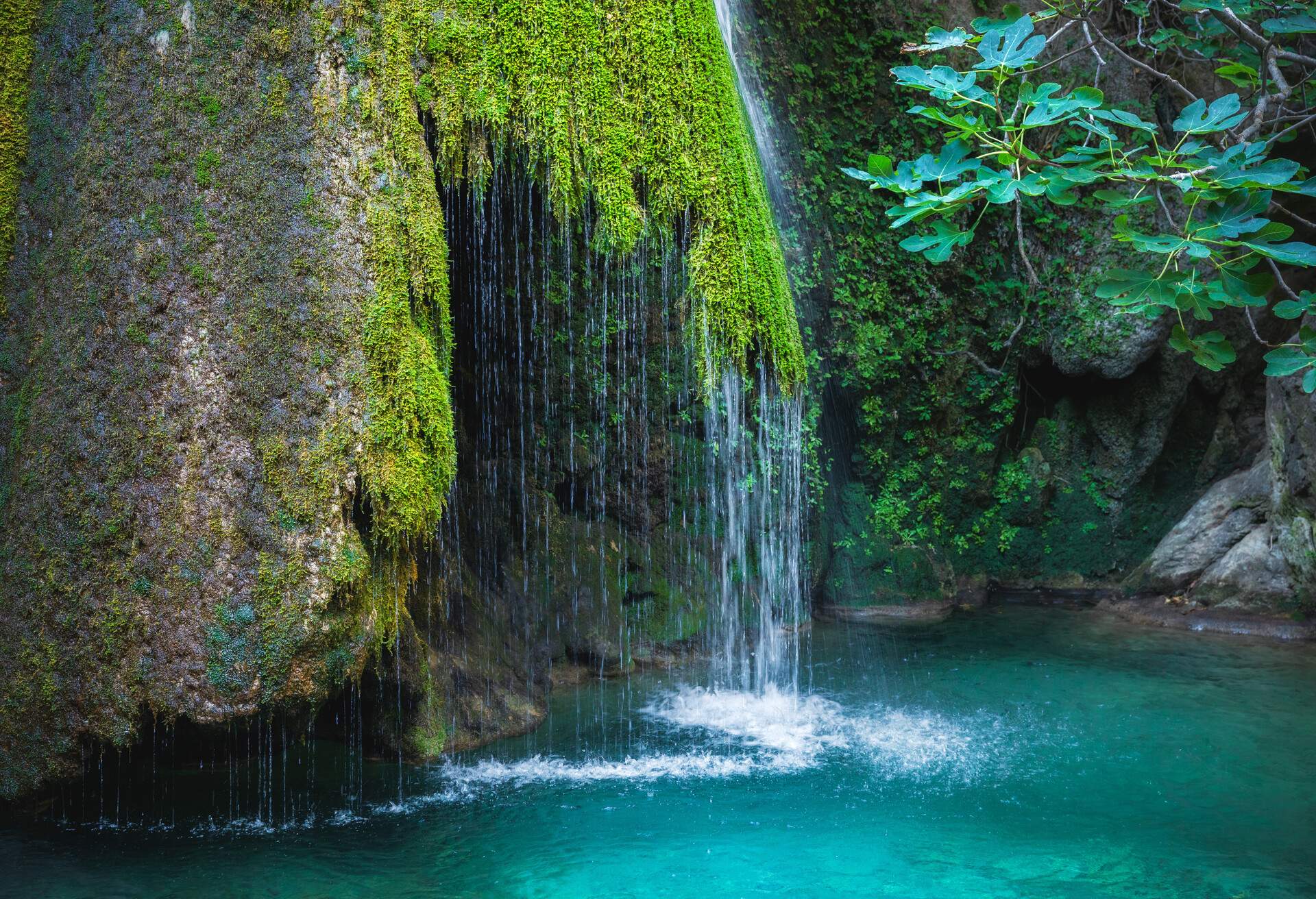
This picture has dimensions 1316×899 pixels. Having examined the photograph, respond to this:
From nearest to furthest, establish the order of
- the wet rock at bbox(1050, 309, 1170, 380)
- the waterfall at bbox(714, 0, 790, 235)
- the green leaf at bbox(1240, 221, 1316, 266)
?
the green leaf at bbox(1240, 221, 1316, 266), the waterfall at bbox(714, 0, 790, 235), the wet rock at bbox(1050, 309, 1170, 380)

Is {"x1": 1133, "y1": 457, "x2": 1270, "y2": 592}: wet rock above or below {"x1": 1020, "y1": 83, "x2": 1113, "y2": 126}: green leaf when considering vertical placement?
below

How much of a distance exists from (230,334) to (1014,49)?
346cm

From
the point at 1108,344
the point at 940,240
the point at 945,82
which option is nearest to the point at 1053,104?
the point at 945,82

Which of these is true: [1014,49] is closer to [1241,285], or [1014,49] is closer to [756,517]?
[1241,285]

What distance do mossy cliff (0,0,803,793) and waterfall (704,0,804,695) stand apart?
14.1 feet

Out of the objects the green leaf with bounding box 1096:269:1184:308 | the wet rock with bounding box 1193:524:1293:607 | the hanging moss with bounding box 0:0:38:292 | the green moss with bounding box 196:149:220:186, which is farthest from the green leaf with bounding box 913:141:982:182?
the wet rock with bounding box 1193:524:1293:607

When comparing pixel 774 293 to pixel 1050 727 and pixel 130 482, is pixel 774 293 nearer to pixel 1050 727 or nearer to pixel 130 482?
pixel 130 482

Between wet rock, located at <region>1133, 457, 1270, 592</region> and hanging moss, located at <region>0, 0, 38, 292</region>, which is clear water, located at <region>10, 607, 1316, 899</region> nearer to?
wet rock, located at <region>1133, 457, 1270, 592</region>

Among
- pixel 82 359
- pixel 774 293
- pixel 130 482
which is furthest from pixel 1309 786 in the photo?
pixel 82 359

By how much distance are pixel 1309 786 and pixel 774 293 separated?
4.36 m

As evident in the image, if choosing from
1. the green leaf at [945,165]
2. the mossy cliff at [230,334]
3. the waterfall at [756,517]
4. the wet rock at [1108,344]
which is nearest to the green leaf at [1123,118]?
the green leaf at [945,165]

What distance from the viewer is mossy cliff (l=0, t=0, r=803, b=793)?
4.04m

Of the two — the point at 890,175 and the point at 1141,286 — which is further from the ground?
the point at 890,175

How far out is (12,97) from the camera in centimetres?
471
